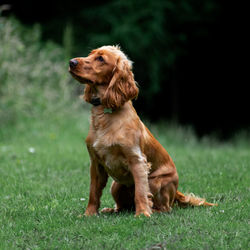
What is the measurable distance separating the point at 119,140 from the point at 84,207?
1035mm

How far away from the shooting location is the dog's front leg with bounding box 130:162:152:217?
3.97 metres

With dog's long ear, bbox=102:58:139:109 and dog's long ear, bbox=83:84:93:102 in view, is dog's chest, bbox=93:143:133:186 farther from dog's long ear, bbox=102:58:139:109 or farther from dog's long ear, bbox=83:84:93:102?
dog's long ear, bbox=83:84:93:102

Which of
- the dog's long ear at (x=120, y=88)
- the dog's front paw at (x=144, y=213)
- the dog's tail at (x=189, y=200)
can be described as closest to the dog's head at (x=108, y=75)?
the dog's long ear at (x=120, y=88)

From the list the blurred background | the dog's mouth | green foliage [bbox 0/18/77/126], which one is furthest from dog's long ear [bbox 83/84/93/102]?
the blurred background

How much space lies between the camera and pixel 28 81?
1107 centimetres

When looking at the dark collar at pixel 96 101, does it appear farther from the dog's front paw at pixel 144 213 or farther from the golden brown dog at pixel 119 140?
the dog's front paw at pixel 144 213

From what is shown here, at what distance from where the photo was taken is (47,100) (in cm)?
1061

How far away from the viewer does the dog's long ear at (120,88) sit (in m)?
4.01

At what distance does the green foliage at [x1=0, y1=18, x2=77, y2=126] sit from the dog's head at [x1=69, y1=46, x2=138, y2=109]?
18.2ft

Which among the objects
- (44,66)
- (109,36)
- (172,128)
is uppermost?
(109,36)

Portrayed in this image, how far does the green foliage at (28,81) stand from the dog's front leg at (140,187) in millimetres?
5848

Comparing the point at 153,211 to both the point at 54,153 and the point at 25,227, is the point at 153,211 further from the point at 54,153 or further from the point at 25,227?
the point at 54,153

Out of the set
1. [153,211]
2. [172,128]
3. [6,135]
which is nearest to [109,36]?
[172,128]

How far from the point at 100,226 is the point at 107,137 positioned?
0.79 m
